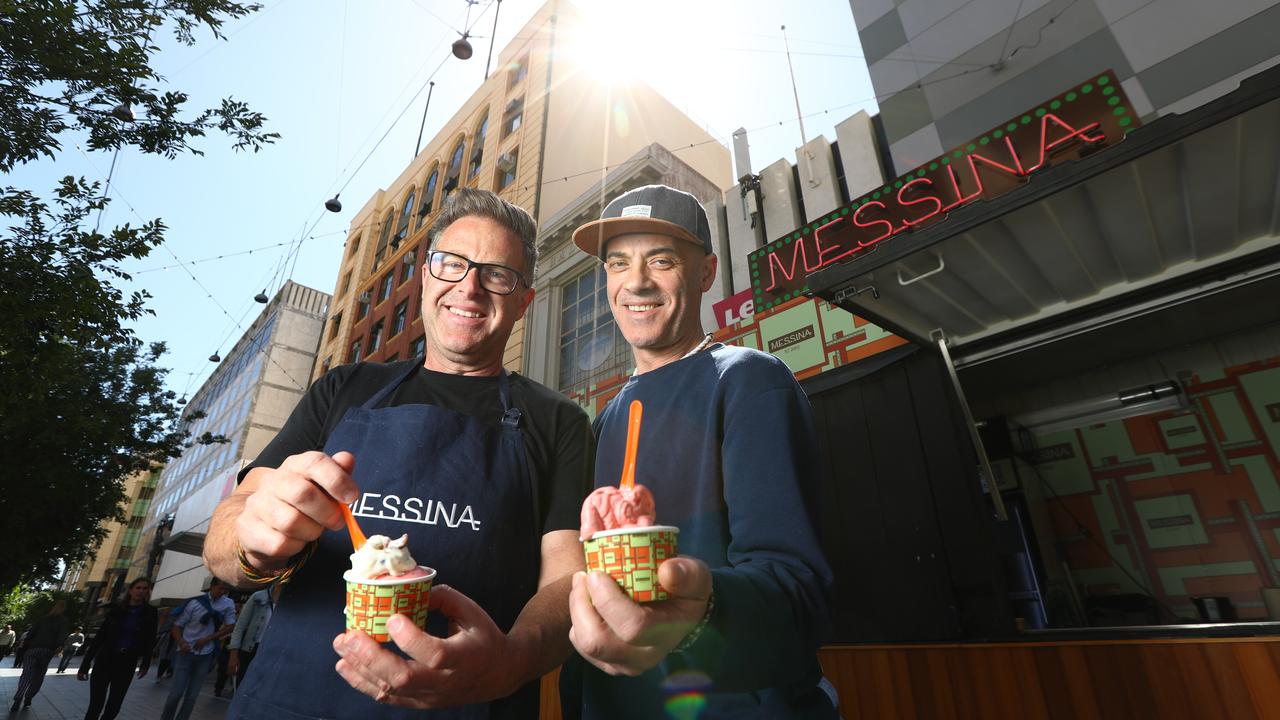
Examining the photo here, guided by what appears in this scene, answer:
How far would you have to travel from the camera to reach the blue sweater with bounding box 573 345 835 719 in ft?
3.87

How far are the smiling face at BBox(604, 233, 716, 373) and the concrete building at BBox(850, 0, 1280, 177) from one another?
6052 mm

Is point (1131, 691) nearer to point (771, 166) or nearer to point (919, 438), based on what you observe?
point (919, 438)

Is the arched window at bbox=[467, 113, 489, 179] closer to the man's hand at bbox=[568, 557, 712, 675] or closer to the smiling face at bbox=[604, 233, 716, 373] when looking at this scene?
the smiling face at bbox=[604, 233, 716, 373]

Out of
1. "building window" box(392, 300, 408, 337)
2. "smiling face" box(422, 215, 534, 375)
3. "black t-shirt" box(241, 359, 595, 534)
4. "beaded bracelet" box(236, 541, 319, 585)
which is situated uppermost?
"building window" box(392, 300, 408, 337)

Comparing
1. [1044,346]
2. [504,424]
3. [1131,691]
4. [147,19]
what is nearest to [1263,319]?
[1044,346]

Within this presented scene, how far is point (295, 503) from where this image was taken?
1.21m

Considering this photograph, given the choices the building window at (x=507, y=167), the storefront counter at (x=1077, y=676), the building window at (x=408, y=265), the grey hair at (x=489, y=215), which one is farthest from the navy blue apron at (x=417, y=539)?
the building window at (x=408, y=265)

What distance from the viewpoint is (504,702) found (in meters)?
1.58

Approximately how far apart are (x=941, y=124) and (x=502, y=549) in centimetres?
747

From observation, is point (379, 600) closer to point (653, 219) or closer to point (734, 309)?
point (653, 219)

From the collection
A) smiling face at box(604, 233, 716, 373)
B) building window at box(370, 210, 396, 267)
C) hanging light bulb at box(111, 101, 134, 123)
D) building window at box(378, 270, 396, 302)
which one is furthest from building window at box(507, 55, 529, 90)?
smiling face at box(604, 233, 716, 373)

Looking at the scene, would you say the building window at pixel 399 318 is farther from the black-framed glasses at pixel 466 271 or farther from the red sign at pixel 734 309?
the black-framed glasses at pixel 466 271

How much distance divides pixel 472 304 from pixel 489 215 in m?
0.36

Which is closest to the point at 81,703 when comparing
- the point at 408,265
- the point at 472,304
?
the point at 408,265
